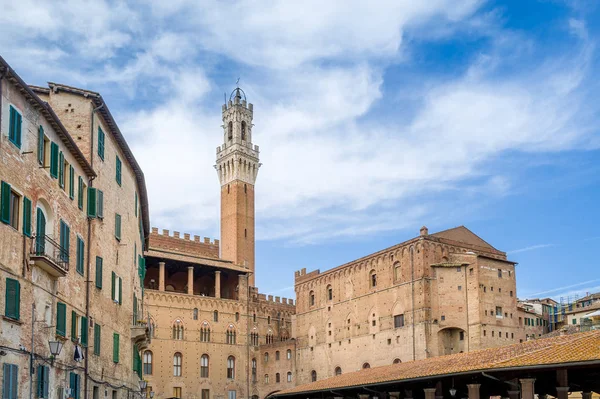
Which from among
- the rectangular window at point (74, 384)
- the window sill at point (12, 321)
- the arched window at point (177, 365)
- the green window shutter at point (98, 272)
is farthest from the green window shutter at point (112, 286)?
the arched window at point (177, 365)

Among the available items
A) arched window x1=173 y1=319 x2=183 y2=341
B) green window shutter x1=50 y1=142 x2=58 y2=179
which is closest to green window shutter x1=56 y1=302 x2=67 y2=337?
green window shutter x1=50 y1=142 x2=58 y2=179

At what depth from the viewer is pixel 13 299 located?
15.5 metres

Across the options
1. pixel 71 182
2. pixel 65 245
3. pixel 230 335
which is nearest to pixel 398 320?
pixel 230 335

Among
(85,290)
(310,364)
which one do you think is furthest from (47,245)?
(310,364)

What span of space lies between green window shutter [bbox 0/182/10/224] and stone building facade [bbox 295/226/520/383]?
116 ft

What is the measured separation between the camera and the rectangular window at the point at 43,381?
17000mm

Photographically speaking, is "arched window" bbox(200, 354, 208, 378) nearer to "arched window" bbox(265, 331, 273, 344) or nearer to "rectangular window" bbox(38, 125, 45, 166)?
"arched window" bbox(265, 331, 273, 344)

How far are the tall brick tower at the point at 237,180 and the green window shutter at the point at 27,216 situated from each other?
52.5m

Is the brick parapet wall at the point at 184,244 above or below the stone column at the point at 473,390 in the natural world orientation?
above

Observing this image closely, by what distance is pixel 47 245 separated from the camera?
58.2ft

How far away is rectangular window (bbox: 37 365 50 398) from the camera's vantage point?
17.0 meters

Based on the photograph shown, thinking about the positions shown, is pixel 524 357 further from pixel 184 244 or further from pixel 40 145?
pixel 184 244

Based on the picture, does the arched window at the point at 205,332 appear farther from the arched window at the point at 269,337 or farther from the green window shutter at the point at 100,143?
the green window shutter at the point at 100,143

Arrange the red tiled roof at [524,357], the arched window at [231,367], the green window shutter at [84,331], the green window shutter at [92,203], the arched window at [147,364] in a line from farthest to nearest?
the arched window at [231,367], the arched window at [147,364], the green window shutter at [92,203], the green window shutter at [84,331], the red tiled roof at [524,357]
